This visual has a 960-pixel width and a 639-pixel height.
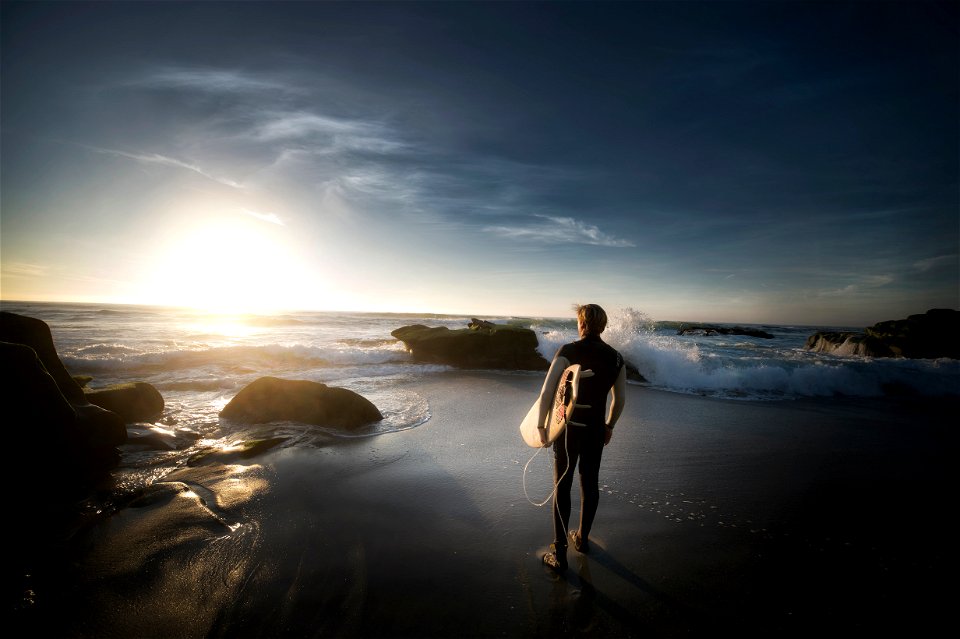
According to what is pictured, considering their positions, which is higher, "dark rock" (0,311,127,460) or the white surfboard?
the white surfboard

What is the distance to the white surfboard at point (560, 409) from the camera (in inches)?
128

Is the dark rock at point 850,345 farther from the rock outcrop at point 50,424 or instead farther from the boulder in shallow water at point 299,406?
the rock outcrop at point 50,424

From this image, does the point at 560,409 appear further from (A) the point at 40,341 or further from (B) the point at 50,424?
(A) the point at 40,341

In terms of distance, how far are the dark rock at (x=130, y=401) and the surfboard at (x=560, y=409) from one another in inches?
315

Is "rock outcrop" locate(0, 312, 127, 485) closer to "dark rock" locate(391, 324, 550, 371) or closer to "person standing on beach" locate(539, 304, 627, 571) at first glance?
"person standing on beach" locate(539, 304, 627, 571)

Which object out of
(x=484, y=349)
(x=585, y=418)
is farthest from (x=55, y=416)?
(x=484, y=349)

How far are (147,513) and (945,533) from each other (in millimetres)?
8663

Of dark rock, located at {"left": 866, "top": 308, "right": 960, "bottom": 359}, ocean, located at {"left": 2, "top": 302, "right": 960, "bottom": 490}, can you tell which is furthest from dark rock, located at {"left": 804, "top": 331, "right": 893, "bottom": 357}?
ocean, located at {"left": 2, "top": 302, "right": 960, "bottom": 490}

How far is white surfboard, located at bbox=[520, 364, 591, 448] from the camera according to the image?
128 inches

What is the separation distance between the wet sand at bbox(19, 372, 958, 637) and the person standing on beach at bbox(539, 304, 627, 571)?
0.39m

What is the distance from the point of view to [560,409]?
3.39 metres

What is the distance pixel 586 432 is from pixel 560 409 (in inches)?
12.1

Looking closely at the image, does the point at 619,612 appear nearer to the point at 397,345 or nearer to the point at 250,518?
the point at 250,518

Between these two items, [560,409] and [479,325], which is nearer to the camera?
[560,409]
